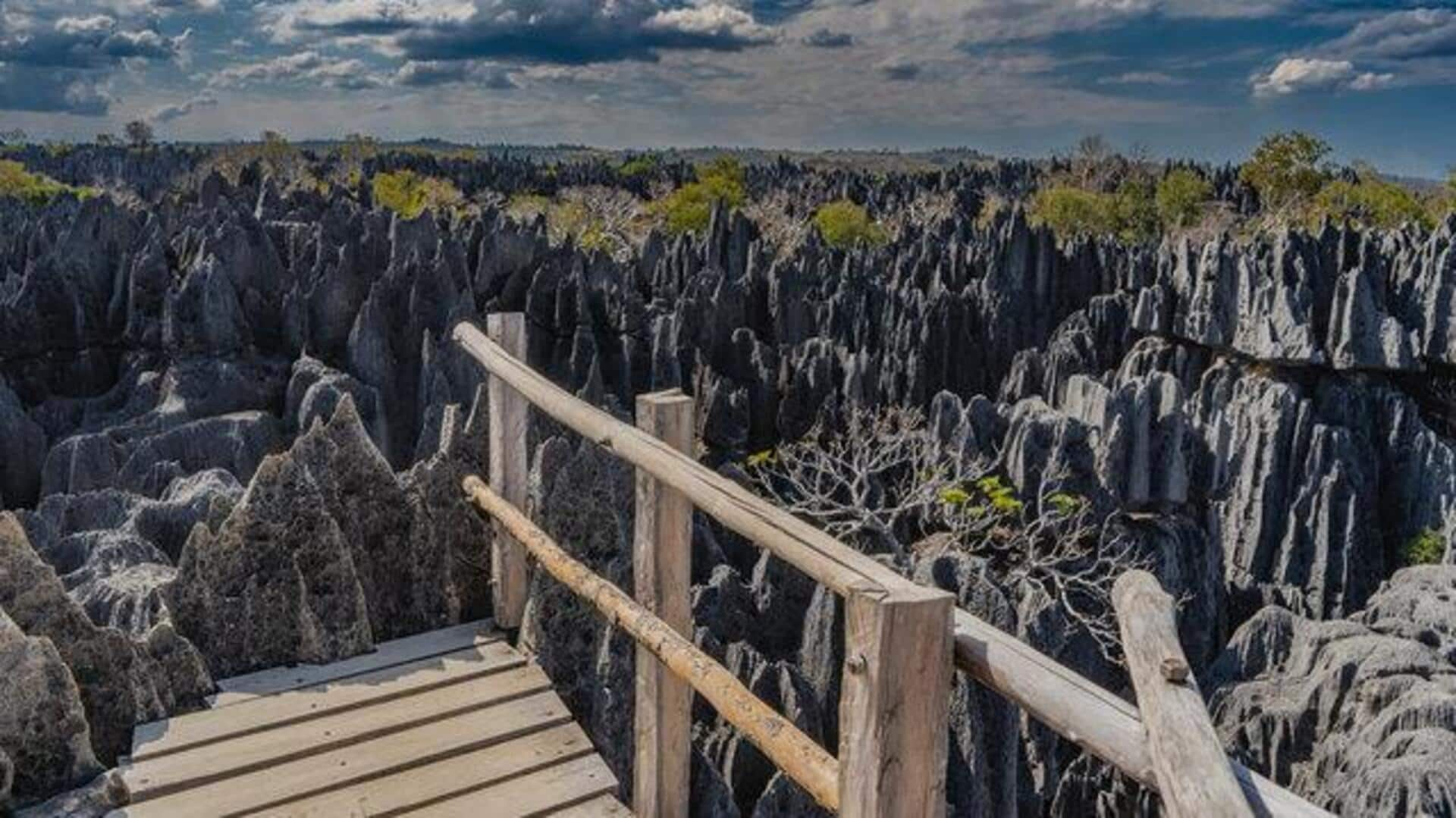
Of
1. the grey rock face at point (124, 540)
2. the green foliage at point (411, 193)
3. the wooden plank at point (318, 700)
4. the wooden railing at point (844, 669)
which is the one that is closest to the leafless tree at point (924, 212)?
the green foliage at point (411, 193)

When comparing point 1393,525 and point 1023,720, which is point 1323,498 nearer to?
point 1393,525

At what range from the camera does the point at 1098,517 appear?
1552cm

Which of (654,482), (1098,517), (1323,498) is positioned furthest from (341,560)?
(1323,498)

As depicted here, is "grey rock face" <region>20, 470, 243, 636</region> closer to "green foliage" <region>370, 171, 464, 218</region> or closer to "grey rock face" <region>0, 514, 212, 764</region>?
"grey rock face" <region>0, 514, 212, 764</region>

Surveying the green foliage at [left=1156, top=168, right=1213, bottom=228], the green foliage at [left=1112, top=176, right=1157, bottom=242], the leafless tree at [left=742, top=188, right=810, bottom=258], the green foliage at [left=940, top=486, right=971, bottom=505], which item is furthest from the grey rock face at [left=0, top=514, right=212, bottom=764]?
the green foliage at [left=1156, top=168, right=1213, bottom=228]

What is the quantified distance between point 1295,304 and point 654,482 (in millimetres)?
21798

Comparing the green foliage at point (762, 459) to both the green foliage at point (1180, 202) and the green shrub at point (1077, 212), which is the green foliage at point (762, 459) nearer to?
the green shrub at point (1077, 212)

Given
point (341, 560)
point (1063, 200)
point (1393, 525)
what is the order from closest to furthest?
point (341, 560) → point (1393, 525) → point (1063, 200)

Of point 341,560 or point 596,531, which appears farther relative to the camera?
point 596,531

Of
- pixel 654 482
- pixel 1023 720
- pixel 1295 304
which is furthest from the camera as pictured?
pixel 1295 304

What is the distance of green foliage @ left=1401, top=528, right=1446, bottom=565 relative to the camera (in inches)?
714

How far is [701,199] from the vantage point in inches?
2157

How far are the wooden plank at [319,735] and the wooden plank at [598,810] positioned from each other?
631 mm

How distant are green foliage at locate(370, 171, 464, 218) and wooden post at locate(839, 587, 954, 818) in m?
46.8
